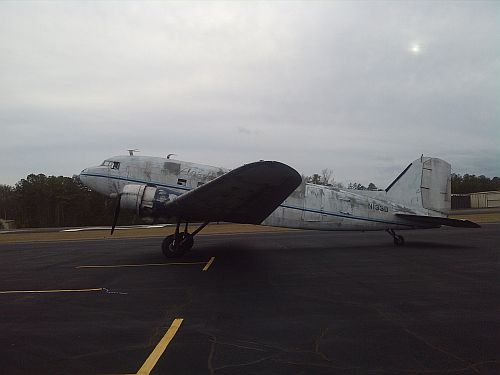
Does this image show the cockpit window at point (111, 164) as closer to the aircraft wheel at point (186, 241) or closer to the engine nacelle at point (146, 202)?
the engine nacelle at point (146, 202)

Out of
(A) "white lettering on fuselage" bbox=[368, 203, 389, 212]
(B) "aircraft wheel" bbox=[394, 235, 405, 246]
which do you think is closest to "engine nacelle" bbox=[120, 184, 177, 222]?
(A) "white lettering on fuselage" bbox=[368, 203, 389, 212]

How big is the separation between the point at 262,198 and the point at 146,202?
152 inches

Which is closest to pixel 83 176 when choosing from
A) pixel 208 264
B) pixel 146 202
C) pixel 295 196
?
pixel 146 202

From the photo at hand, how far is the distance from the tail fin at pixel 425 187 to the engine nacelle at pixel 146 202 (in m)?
9.42

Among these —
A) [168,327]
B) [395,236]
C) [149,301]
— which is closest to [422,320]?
[168,327]

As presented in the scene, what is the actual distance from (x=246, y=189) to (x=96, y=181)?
23.4ft

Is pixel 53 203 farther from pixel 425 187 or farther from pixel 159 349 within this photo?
pixel 159 349

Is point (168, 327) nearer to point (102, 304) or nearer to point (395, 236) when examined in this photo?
point (102, 304)

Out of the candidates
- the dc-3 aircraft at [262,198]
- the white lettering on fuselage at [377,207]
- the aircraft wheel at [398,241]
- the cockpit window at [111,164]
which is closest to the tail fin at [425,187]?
the dc-3 aircraft at [262,198]

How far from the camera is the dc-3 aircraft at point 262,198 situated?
11.9 metres

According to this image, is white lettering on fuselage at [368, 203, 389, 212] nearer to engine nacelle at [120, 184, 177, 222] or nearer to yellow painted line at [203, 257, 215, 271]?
yellow painted line at [203, 257, 215, 271]

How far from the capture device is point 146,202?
42.2 feet

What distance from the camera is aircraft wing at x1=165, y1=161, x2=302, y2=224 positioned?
33.2 ft

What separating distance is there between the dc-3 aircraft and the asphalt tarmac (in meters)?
1.96
